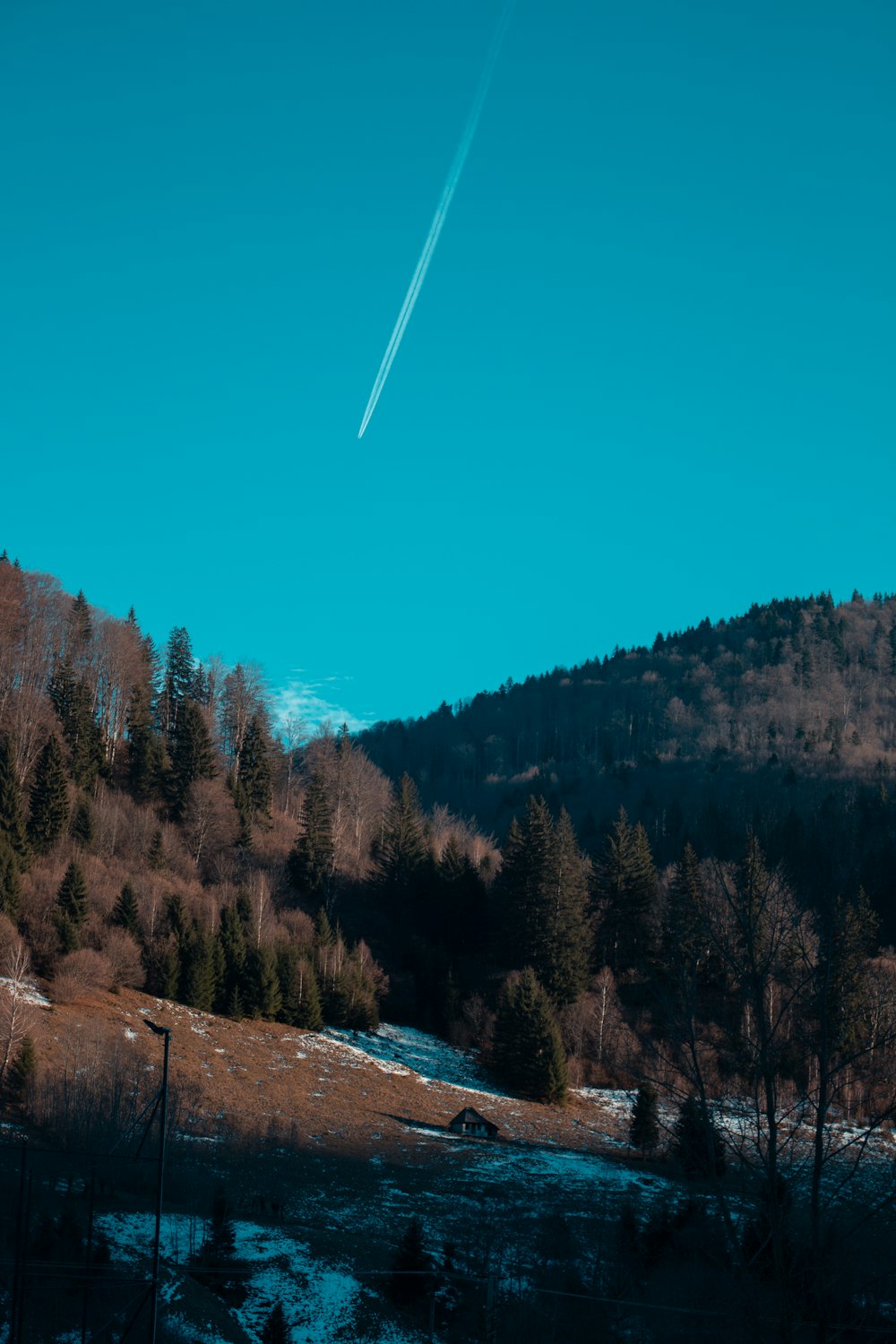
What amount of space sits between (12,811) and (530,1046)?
31.5 metres

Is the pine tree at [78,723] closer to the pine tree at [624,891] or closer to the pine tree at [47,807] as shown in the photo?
the pine tree at [47,807]

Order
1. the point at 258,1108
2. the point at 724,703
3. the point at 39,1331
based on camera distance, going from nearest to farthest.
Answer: the point at 39,1331
the point at 258,1108
the point at 724,703

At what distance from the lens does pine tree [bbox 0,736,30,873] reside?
61.2 metres

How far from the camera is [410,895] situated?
7938cm

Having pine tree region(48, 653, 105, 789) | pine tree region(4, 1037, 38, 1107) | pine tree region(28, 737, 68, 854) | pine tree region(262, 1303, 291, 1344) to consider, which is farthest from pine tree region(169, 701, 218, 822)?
pine tree region(262, 1303, 291, 1344)

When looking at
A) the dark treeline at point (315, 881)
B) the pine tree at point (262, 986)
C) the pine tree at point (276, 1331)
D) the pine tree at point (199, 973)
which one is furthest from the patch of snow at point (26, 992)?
the pine tree at point (276, 1331)

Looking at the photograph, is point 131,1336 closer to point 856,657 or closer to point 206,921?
point 206,921

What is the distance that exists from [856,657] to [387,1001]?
142 meters

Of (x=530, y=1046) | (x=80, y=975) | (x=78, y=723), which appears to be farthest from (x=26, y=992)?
(x=78, y=723)

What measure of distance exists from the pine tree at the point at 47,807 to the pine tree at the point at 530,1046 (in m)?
27.8

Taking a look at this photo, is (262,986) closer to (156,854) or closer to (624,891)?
(156,854)

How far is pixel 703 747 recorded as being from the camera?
514ft

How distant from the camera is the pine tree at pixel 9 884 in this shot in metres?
56.8

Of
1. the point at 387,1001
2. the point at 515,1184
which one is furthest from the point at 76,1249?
the point at 387,1001
